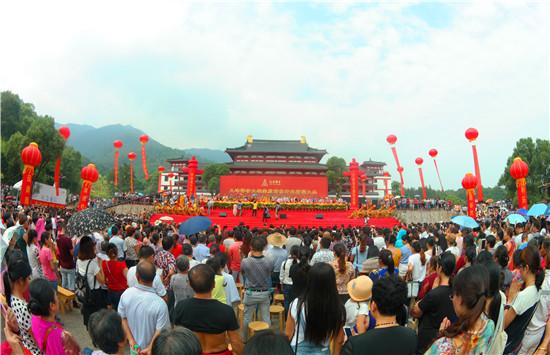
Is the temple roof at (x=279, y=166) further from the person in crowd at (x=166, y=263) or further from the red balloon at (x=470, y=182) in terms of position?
the person in crowd at (x=166, y=263)

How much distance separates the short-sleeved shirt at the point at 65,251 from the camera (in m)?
5.74

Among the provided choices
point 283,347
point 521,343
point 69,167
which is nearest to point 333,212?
point 521,343

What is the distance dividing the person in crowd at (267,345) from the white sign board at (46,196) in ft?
83.2

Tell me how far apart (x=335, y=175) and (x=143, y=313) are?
49.1 metres

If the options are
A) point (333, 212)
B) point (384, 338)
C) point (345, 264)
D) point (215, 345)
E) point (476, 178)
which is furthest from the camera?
point (333, 212)

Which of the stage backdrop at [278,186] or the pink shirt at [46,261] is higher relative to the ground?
the stage backdrop at [278,186]

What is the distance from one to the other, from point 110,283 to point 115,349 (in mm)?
2384

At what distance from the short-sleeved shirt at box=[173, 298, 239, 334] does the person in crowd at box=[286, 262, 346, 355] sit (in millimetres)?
492

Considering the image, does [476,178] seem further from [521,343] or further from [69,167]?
[69,167]

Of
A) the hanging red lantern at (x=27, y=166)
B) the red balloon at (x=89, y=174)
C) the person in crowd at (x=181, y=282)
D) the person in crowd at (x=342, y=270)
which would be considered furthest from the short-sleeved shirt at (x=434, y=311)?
the red balloon at (x=89, y=174)

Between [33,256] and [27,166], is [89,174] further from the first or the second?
[33,256]

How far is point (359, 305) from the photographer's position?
2.76 metres

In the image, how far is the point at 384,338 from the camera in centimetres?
202

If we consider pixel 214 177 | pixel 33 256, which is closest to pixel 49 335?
pixel 33 256
